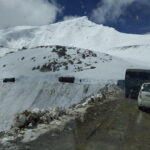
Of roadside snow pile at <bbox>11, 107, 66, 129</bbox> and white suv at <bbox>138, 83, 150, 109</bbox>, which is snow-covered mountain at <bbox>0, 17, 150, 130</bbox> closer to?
white suv at <bbox>138, 83, 150, 109</bbox>

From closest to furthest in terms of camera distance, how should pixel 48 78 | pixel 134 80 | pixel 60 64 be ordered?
pixel 134 80
pixel 48 78
pixel 60 64

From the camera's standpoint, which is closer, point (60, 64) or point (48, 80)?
point (48, 80)

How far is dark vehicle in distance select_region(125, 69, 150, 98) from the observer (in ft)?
62.2

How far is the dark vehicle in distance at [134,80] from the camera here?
746 inches

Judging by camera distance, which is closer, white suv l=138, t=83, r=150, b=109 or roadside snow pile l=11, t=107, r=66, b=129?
roadside snow pile l=11, t=107, r=66, b=129

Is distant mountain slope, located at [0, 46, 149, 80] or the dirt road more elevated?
distant mountain slope, located at [0, 46, 149, 80]

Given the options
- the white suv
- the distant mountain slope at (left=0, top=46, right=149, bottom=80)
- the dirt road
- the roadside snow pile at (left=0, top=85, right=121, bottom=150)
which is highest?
the distant mountain slope at (left=0, top=46, right=149, bottom=80)

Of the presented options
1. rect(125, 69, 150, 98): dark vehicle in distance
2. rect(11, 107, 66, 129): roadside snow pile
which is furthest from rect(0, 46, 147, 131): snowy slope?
rect(11, 107, 66, 129): roadside snow pile

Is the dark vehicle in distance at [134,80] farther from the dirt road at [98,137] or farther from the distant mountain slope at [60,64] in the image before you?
the distant mountain slope at [60,64]

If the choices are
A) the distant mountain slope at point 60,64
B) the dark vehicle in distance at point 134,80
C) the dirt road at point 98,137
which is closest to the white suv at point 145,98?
the dirt road at point 98,137

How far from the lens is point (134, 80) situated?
19.2 metres

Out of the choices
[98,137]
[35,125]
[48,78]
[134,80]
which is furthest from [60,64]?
[98,137]

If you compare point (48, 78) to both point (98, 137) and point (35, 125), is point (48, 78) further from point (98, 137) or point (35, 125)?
point (98, 137)

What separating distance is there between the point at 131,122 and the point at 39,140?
185 inches
